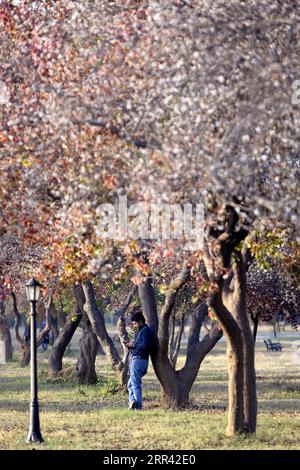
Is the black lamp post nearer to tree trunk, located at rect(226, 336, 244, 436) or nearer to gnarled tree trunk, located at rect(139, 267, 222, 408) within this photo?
tree trunk, located at rect(226, 336, 244, 436)

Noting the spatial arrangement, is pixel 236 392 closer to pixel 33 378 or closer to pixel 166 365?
pixel 33 378

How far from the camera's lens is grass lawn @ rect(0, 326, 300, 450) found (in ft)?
55.1

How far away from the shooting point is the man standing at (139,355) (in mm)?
22297

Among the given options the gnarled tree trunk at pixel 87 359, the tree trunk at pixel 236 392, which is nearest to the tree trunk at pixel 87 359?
the gnarled tree trunk at pixel 87 359

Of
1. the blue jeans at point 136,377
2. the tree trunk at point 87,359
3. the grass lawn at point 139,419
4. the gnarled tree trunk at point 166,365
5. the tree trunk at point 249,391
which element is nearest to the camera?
the grass lawn at point 139,419

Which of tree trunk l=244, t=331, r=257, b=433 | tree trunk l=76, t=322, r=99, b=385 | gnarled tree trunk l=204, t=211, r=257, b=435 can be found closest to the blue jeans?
gnarled tree trunk l=204, t=211, r=257, b=435

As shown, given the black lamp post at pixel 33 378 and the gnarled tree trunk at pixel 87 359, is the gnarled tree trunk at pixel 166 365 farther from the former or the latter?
the gnarled tree trunk at pixel 87 359

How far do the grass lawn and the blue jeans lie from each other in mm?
318

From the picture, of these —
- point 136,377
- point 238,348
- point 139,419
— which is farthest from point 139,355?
point 238,348

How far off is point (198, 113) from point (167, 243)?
1658 millimetres

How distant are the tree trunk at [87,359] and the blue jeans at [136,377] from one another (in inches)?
388
